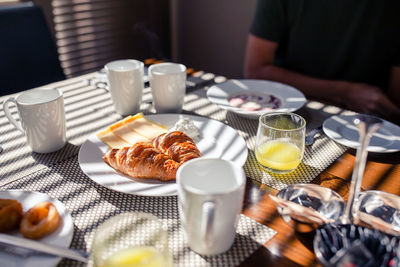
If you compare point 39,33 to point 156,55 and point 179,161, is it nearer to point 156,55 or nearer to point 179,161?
point 179,161

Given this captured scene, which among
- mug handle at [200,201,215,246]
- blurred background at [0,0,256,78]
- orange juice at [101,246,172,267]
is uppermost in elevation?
mug handle at [200,201,215,246]

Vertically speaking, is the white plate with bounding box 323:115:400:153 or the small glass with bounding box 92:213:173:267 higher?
the small glass with bounding box 92:213:173:267

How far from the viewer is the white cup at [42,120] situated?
714mm

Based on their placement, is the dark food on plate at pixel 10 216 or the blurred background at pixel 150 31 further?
the blurred background at pixel 150 31

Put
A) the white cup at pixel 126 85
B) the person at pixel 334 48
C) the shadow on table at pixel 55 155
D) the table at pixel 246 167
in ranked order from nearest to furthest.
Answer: the table at pixel 246 167 < the shadow on table at pixel 55 155 < the white cup at pixel 126 85 < the person at pixel 334 48

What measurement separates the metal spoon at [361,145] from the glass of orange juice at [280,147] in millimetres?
153

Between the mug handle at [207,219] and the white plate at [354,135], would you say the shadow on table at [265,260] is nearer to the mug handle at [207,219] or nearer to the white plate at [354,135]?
the mug handle at [207,219]

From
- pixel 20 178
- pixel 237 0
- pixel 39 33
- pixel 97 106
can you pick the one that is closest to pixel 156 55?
pixel 237 0

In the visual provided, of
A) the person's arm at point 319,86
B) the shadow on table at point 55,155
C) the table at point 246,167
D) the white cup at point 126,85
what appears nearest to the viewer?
the table at point 246,167

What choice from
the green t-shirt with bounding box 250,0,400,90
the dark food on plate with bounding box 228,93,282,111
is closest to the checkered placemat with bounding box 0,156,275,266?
the dark food on plate with bounding box 228,93,282,111

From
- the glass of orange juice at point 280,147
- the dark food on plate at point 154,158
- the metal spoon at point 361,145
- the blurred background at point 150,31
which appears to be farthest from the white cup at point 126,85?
the blurred background at point 150,31

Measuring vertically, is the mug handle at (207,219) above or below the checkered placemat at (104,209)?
above

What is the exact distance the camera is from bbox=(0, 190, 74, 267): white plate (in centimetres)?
45

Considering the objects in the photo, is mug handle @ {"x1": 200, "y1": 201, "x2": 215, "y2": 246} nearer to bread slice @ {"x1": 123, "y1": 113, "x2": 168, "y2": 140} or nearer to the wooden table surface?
the wooden table surface
